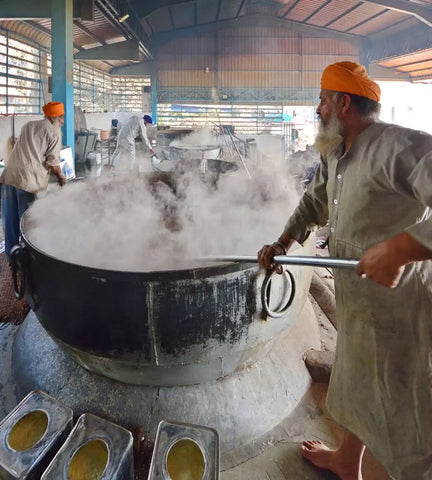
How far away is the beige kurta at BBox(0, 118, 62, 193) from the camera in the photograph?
A: 3545mm

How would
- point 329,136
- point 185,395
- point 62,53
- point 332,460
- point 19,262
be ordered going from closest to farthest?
point 329,136
point 332,460
point 19,262
point 185,395
point 62,53

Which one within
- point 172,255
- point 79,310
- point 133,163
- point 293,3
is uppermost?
point 293,3

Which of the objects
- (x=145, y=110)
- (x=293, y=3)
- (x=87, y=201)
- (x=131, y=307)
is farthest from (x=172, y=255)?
(x=145, y=110)

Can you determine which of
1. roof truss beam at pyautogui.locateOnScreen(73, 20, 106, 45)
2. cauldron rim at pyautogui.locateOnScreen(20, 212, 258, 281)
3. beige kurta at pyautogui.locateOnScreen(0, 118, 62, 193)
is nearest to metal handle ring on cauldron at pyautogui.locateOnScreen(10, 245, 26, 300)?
cauldron rim at pyautogui.locateOnScreen(20, 212, 258, 281)

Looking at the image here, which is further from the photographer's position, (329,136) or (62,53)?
(62,53)

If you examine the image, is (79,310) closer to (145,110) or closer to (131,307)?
(131,307)

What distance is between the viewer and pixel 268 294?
5.63ft

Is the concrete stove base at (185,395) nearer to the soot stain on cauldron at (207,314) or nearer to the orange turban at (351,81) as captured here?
the soot stain on cauldron at (207,314)

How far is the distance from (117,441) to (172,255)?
2.77 ft

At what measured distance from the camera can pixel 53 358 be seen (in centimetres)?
214

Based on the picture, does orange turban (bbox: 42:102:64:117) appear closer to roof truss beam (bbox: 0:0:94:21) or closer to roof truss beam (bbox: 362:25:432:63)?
roof truss beam (bbox: 0:0:94:21)

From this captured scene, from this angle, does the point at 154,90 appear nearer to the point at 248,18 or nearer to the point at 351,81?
the point at 248,18

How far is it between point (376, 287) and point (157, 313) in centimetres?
83

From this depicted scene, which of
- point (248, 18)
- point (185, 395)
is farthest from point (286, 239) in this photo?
point (248, 18)
